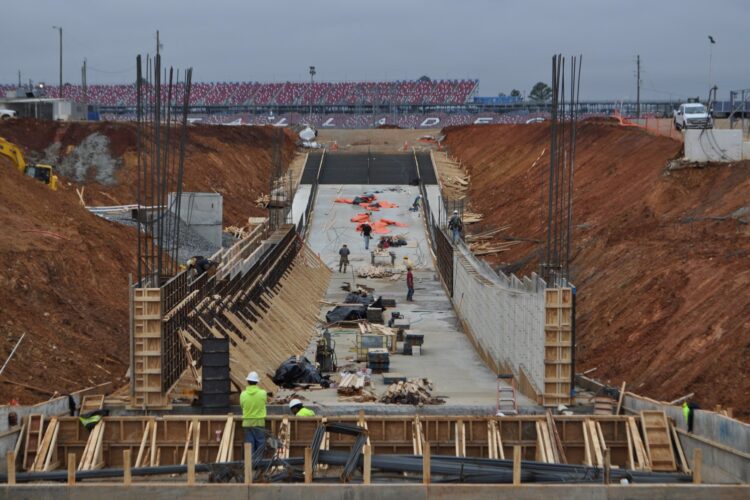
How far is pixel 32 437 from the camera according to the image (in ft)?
61.4

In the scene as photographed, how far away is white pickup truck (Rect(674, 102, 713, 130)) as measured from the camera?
51.2m

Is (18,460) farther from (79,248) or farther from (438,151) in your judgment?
(438,151)

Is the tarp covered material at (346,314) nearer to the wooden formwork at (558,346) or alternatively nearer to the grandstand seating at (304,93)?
the wooden formwork at (558,346)

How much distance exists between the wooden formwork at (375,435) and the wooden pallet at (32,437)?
353mm

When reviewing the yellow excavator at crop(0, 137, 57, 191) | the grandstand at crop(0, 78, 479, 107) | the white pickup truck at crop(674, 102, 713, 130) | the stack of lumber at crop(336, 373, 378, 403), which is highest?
the grandstand at crop(0, 78, 479, 107)

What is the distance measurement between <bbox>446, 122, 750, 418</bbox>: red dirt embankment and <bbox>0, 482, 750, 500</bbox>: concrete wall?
14.4ft

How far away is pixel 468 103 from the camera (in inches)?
5413

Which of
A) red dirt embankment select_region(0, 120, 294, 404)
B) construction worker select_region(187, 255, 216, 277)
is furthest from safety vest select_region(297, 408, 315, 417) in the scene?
construction worker select_region(187, 255, 216, 277)

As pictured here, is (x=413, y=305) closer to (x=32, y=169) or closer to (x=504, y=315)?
(x=504, y=315)

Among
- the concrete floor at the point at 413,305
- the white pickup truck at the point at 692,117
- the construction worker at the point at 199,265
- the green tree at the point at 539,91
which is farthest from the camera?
the green tree at the point at 539,91

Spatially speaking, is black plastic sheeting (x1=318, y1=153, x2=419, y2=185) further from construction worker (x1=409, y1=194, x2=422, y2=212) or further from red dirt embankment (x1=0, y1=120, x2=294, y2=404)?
red dirt embankment (x1=0, y1=120, x2=294, y2=404)

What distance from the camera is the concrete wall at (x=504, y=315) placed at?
2081 centimetres

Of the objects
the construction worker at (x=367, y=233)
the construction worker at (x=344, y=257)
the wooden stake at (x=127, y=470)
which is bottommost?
the wooden stake at (x=127, y=470)

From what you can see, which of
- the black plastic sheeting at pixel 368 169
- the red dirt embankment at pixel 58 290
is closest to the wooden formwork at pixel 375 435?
the red dirt embankment at pixel 58 290
